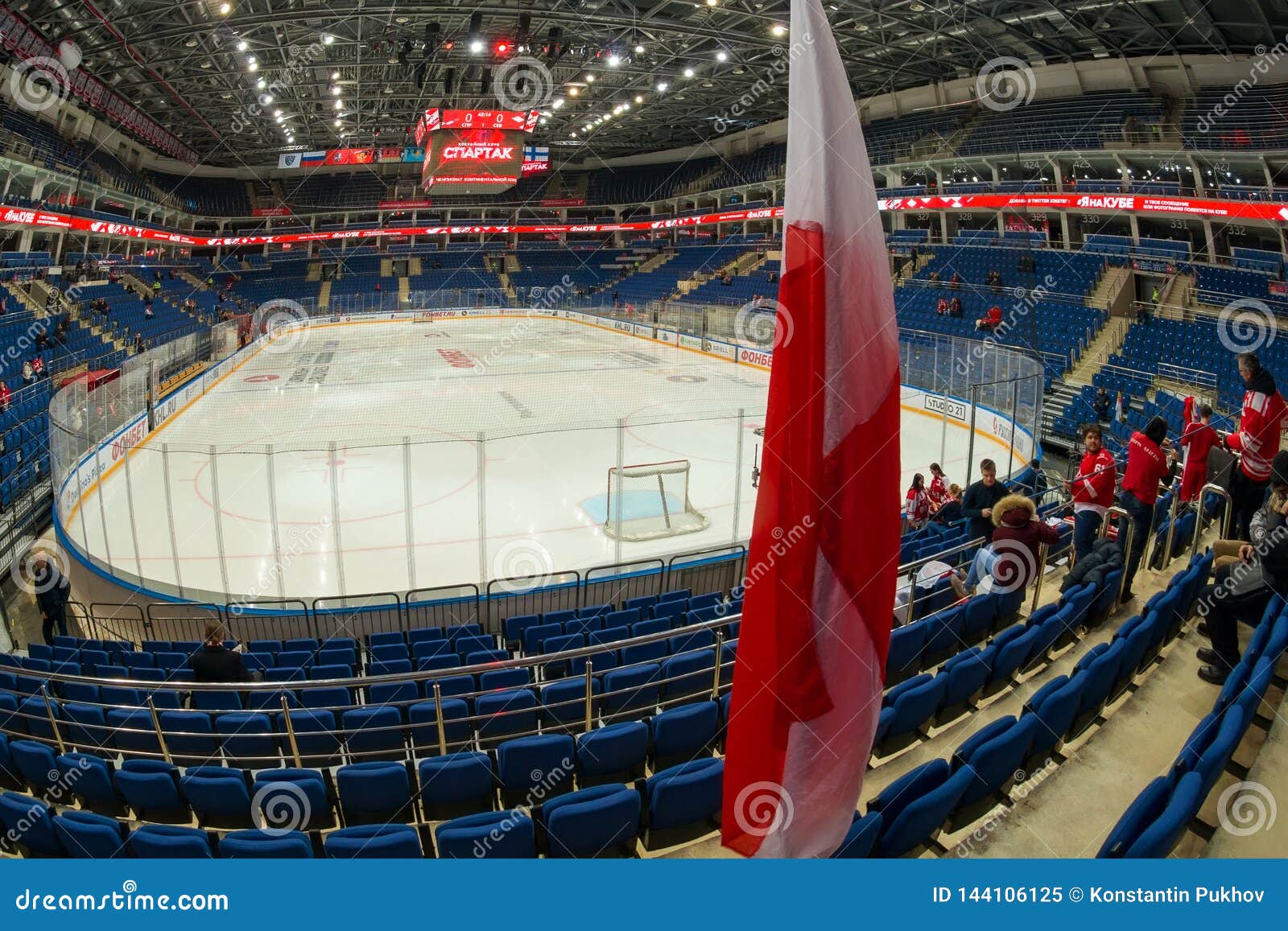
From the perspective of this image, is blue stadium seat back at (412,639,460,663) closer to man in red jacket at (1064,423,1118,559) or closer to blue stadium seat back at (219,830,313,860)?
blue stadium seat back at (219,830,313,860)

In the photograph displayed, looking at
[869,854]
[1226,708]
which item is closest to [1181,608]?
[1226,708]

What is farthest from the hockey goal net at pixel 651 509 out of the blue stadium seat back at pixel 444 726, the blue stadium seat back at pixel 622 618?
the blue stadium seat back at pixel 444 726

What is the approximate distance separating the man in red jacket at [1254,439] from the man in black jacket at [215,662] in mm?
9543

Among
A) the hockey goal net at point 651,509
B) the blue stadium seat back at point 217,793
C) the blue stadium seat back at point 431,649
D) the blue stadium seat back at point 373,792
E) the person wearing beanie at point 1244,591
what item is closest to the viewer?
the blue stadium seat back at point 373,792

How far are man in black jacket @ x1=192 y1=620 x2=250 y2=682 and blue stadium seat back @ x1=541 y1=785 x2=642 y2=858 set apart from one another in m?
3.81

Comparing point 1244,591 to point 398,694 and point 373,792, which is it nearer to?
point 373,792

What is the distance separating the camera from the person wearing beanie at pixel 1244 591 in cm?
542

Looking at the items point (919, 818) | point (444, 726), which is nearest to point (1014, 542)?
point (919, 818)

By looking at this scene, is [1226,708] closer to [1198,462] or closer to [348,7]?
[1198,462]

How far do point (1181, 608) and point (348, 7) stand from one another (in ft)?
92.7

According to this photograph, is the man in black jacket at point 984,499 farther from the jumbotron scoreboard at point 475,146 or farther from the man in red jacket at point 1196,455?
the jumbotron scoreboard at point 475,146

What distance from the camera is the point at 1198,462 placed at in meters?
8.51

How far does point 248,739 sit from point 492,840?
11.0 feet

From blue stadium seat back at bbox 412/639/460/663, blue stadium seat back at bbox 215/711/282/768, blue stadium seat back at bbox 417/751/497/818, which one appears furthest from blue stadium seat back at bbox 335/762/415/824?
blue stadium seat back at bbox 412/639/460/663
